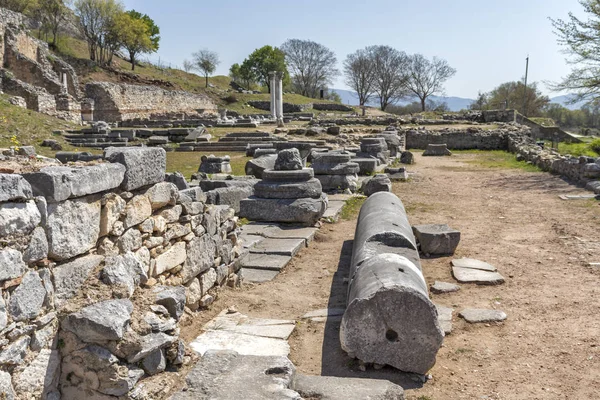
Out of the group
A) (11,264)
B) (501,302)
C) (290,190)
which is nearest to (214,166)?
(290,190)

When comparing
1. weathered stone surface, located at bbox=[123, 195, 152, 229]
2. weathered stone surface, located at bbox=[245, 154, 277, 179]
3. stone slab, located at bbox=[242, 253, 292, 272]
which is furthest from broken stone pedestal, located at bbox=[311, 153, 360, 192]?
weathered stone surface, located at bbox=[123, 195, 152, 229]

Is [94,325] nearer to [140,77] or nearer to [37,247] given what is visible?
[37,247]

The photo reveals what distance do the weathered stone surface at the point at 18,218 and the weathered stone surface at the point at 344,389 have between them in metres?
2.06

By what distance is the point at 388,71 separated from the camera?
7694 cm

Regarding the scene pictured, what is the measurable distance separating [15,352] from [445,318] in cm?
406

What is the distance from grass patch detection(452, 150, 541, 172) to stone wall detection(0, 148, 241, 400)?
56.0 feet

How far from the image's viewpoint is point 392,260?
5570 millimetres

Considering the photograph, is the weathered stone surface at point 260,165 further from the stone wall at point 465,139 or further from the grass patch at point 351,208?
the stone wall at point 465,139

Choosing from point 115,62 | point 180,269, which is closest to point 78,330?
point 180,269

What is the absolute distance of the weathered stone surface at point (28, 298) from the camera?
10.8ft

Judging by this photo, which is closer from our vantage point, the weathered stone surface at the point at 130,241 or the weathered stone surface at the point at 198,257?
the weathered stone surface at the point at 130,241

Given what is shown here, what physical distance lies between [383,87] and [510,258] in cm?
7145

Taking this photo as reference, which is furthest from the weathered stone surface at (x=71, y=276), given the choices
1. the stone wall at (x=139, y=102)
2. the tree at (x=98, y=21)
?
the tree at (x=98, y=21)

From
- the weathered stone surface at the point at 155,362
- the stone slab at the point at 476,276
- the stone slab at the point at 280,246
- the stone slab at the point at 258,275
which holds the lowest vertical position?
the stone slab at the point at 258,275
